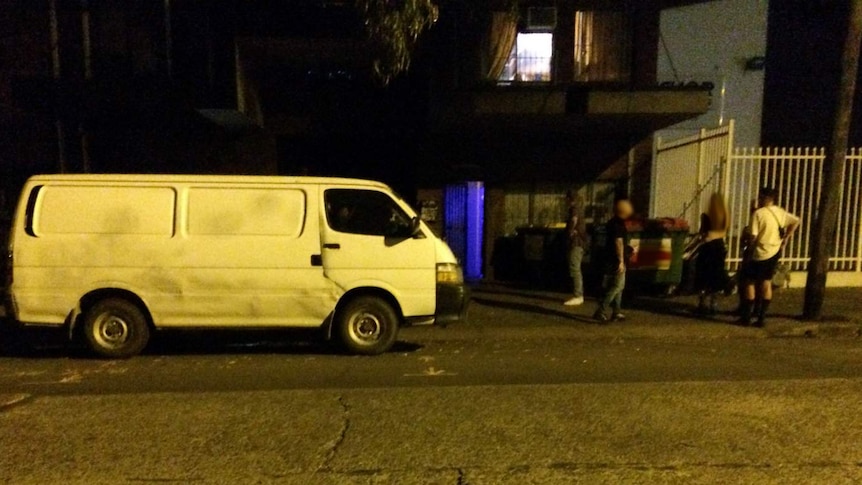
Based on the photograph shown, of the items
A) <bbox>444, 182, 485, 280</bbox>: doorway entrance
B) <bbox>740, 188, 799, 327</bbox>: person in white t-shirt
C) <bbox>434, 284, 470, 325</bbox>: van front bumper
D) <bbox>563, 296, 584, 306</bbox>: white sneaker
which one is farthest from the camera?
<bbox>444, 182, 485, 280</bbox>: doorway entrance

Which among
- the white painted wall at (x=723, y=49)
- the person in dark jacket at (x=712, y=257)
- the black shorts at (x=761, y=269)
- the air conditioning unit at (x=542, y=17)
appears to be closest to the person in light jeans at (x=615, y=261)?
the person in dark jacket at (x=712, y=257)

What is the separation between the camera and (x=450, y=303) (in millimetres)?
7500

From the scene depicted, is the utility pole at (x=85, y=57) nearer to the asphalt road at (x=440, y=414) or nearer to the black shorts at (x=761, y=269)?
the asphalt road at (x=440, y=414)

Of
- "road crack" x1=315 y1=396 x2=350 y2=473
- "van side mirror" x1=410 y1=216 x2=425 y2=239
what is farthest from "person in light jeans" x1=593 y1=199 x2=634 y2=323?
"road crack" x1=315 y1=396 x2=350 y2=473

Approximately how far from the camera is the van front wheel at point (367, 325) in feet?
24.3

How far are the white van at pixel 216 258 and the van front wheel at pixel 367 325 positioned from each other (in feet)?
0.04

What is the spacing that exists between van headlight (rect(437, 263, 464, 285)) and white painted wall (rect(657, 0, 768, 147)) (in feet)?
35.7

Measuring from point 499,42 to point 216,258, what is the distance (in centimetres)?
714

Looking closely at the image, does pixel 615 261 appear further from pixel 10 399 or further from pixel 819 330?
pixel 10 399

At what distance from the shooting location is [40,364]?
7180 mm

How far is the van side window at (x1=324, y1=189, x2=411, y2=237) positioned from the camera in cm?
737

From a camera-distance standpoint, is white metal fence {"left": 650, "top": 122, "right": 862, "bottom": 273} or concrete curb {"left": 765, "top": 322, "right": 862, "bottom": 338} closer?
concrete curb {"left": 765, "top": 322, "right": 862, "bottom": 338}

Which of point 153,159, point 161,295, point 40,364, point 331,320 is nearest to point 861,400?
point 331,320

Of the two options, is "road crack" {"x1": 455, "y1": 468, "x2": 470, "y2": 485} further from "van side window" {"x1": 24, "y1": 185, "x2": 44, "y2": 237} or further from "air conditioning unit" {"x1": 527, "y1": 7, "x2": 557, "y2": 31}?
"air conditioning unit" {"x1": 527, "y1": 7, "x2": 557, "y2": 31}
